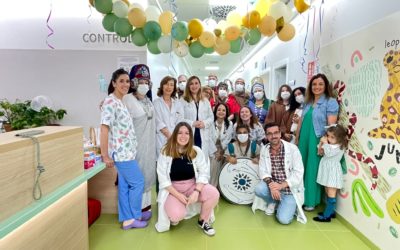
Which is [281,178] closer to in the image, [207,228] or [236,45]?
[207,228]

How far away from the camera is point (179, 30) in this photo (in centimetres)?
286

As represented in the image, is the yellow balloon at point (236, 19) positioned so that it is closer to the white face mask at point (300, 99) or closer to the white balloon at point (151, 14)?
the white balloon at point (151, 14)

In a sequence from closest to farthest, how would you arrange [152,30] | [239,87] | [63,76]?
[152,30]
[63,76]
[239,87]

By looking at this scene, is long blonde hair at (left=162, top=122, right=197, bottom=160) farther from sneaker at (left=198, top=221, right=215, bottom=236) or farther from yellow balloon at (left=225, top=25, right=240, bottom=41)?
yellow balloon at (left=225, top=25, right=240, bottom=41)

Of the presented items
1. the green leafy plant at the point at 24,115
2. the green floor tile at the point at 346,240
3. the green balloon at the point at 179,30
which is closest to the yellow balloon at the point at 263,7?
the green balloon at the point at 179,30

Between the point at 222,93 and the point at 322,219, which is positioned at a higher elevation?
the point at 222,93

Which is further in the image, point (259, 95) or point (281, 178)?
point (259, 95)

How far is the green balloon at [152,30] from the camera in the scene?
290 centimetres

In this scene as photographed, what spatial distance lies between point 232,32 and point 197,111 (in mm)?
1025

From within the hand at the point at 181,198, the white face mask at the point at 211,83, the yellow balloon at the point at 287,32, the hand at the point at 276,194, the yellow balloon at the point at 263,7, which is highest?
the yellow balloon at the point at 263,7

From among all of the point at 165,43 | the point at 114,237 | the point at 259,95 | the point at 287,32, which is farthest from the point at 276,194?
the point at 165,43

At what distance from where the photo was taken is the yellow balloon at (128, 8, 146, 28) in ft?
9.34

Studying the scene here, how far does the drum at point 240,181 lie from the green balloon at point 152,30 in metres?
1.71

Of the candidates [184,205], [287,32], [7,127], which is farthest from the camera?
[7,127]
